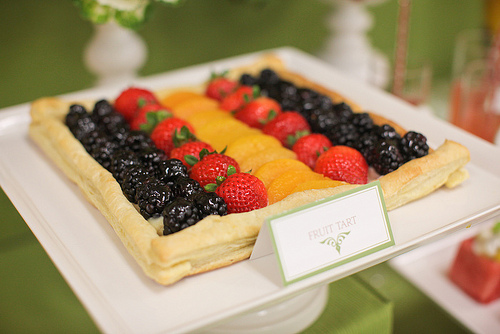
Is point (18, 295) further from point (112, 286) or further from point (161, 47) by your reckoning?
point (161, 47)

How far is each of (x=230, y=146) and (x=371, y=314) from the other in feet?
2.29

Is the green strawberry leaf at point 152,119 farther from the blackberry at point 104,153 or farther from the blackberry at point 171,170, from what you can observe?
the blackberry at point 171,170

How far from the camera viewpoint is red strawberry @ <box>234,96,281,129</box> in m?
1.78

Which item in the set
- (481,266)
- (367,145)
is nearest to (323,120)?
(367,145)

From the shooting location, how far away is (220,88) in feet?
6.56

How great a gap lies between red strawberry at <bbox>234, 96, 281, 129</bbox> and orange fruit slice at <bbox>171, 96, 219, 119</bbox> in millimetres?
141

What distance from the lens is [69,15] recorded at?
239cm

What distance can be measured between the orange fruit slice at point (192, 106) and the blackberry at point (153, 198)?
0.57 m

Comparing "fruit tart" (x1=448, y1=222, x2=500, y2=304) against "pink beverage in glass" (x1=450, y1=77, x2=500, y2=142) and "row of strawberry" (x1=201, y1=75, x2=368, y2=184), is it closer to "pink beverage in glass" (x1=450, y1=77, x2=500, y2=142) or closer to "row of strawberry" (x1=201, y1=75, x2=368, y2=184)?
"pink beverage in glass" (x1=450, y1=77, x2=500, y2=142)

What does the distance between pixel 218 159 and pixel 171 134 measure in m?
0.29

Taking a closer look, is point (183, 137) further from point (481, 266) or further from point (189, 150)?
point (481, 266)

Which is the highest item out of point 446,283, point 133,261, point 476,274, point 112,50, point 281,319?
point 112,50

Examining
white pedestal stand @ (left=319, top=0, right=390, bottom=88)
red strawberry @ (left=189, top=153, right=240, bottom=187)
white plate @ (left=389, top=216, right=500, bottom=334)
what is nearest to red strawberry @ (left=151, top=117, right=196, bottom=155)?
red strawberry @ (left=189, top=153, right=240, bottom=187)

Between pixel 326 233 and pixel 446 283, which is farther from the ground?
pixel 326 233
